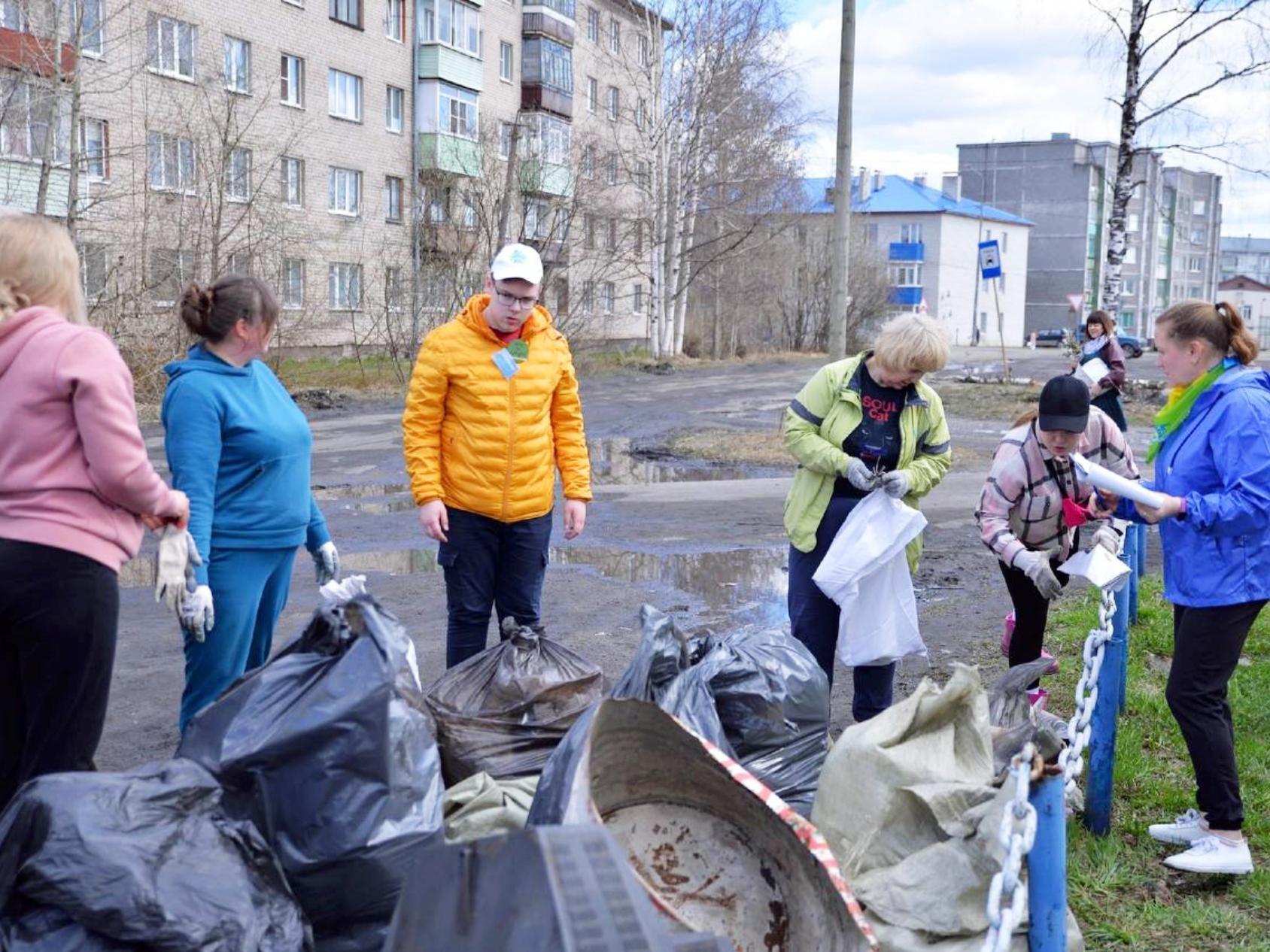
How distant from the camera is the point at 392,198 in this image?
34156 millimetres

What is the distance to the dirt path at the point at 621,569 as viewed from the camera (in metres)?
5.70

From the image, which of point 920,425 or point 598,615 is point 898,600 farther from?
point 598,615

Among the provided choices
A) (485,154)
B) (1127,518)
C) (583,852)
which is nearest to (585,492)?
(1127,518)

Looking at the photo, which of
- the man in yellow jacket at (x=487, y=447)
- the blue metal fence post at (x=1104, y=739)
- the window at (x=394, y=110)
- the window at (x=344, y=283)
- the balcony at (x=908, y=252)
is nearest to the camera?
the blue metal fence post at (x=1104, y=739)

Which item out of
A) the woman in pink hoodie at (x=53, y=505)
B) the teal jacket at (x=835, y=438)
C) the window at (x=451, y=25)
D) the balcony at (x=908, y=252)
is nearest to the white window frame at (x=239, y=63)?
the window at (x=451, y=25)

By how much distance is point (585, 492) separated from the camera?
473 cm

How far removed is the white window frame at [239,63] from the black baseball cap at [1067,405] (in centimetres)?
2677

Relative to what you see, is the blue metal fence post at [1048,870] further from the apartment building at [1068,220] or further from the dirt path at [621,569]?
the apartment building at [1068,220]

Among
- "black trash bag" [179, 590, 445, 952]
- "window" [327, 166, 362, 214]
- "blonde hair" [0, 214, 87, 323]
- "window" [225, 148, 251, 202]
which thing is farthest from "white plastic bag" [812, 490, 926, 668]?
"window" [327, 166, 362, 214]

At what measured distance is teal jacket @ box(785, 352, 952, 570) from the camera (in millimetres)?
4312

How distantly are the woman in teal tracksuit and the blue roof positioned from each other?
69.0 metres

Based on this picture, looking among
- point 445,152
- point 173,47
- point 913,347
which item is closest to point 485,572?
point 913,347

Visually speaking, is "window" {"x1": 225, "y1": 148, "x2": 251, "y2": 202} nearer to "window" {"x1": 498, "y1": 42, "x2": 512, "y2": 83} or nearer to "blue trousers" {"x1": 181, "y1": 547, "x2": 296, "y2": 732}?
"window" {"x1": 498, "y1": 42, "x2": 512, "y2": 83}

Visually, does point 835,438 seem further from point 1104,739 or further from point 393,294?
point 393,294
